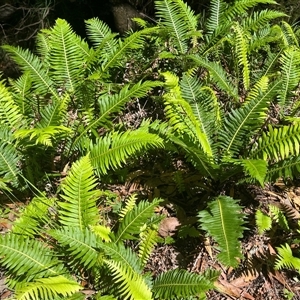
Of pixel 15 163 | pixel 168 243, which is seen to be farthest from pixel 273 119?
pixel 15 163

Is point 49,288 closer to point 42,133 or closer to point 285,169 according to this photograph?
point 42,133

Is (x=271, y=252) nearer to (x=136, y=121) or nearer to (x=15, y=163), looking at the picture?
(x=136, y=121)

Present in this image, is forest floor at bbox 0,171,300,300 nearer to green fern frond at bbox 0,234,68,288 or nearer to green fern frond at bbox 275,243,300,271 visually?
green fern frond at bbox 275,243,300,271

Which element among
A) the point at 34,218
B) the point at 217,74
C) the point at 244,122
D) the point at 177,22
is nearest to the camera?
the point at 34,218

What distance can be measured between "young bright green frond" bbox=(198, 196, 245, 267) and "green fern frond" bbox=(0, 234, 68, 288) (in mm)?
1094

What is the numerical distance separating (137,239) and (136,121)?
4.97ft

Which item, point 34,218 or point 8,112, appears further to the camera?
point 8,112

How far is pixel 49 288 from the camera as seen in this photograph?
2.71m

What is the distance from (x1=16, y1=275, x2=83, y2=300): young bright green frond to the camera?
8.77 ft

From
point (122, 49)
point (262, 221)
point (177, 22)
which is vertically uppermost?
point (122, 49)

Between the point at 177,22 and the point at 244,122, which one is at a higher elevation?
the point at 177,22

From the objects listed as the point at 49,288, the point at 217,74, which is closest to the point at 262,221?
the point at 217,74

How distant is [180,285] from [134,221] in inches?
21.8

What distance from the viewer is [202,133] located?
139 inches
